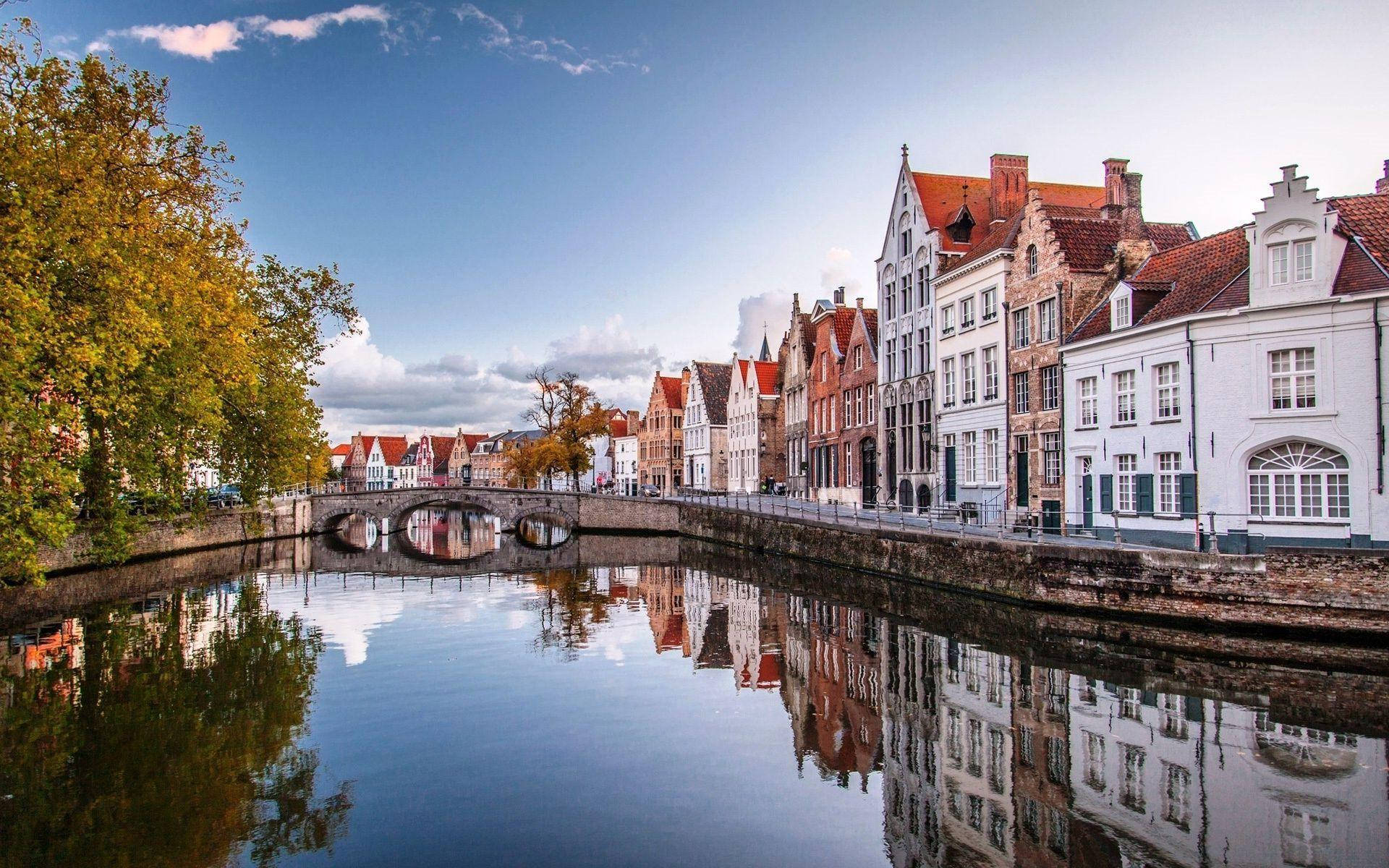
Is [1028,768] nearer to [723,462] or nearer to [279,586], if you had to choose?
[279,586]

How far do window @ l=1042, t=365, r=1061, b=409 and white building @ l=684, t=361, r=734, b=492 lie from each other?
35.0m

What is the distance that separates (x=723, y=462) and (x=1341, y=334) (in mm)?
46186

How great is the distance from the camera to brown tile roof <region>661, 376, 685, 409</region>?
70312mm

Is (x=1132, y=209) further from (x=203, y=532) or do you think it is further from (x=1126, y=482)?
(x=203, y=532)

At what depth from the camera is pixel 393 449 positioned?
397 ft

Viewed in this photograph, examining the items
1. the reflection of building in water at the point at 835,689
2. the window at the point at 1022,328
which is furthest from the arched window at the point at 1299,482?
the window at the point at 1022,328

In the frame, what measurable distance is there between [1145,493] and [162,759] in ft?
66.5

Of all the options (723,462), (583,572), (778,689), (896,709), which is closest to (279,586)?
(583,572)

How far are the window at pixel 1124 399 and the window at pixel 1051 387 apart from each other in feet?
8.28

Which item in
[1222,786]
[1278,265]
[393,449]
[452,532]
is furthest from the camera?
[393,449]

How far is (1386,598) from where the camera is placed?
49.4 feet

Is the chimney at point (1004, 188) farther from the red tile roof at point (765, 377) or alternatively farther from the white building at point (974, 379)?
the red tile roof at point (765, 377)

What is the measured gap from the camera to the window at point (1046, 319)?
25.6 m

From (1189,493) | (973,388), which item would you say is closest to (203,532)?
(973,388)
